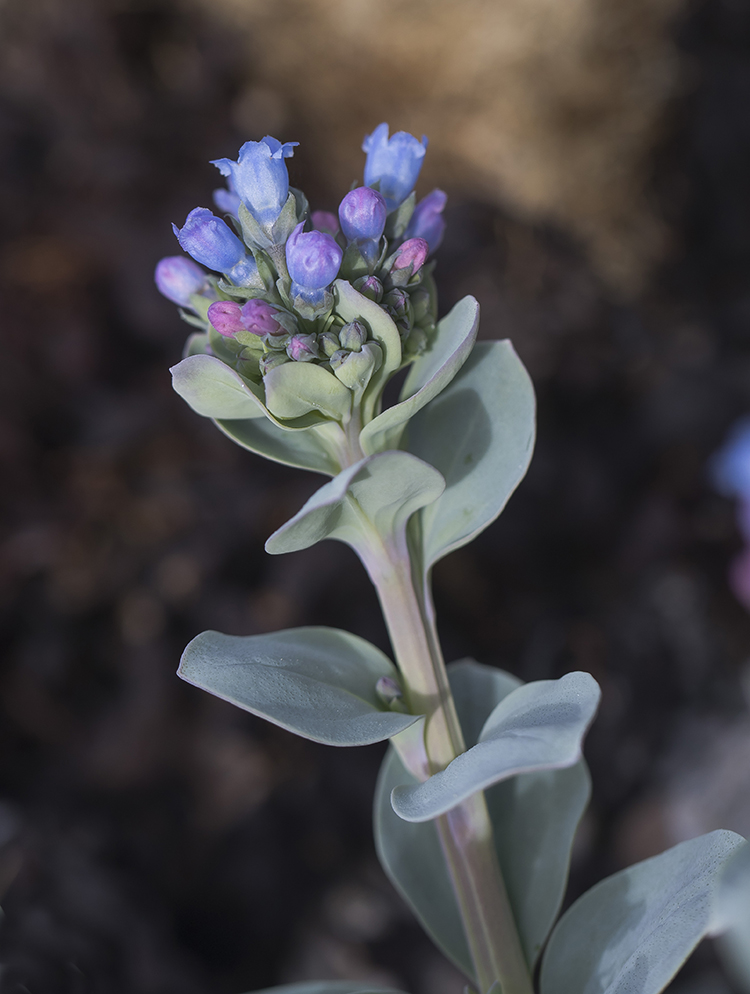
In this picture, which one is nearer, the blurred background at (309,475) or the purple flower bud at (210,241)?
the purple flower bud at (210,241)

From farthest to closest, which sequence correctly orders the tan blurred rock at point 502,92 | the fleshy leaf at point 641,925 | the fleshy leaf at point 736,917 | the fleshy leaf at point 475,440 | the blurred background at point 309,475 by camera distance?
1. the tan blurred rock at point 502,92
2. the blurred background at point 309,475
3. the fleshy leaf at point 475,440
4. the fleshy leaf at point 641,925
5. the fleshy leaf at point 736,917

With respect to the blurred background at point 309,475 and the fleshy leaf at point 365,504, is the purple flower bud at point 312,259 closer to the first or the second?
the fleshy leaf at point 365,504

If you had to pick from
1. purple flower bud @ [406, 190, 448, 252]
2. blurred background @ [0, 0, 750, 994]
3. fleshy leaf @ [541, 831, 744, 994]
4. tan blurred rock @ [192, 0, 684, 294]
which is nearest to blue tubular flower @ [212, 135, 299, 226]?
purple flower bud @ [406, 190, 448, 252]

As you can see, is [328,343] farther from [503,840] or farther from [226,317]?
[503,840]

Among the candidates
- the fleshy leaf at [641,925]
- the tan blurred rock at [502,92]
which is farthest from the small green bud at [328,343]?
the tan blurred rock at [502,92]

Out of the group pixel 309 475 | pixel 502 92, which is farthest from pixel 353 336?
pixel 502 92

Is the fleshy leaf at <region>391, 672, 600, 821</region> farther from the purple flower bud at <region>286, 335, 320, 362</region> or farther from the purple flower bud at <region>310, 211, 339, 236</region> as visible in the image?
the purple flower bud at <region>310, 211, 339, 236</region>
